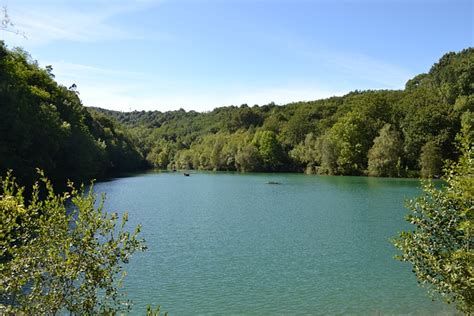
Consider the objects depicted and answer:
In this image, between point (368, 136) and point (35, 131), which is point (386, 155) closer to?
point (368, 136)

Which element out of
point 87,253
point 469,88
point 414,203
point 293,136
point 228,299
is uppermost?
point 469,88

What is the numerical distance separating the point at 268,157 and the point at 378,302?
310 feet

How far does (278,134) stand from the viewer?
396 feet

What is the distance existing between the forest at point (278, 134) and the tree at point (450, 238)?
1421cm

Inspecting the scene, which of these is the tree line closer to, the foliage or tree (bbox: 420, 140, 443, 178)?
tree (bbox: 420, 140, 443, 178)

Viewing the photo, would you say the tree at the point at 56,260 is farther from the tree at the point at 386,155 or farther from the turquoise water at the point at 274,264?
the tree at the point at 386,155

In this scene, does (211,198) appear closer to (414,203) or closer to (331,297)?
(331,297)

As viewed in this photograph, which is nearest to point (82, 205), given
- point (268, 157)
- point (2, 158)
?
point (2, 158)

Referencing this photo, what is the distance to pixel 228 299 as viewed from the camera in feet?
48.9

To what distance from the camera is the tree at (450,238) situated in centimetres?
770

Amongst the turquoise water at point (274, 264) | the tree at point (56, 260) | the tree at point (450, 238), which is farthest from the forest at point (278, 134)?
the tree at point (56, 260)

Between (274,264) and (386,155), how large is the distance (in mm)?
62496

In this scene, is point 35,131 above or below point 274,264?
above

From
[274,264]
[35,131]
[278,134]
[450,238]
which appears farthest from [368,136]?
[450,238]
